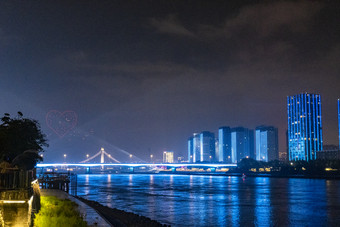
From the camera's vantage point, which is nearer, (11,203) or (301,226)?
(11,203)

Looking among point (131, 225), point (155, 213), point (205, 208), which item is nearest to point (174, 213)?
point (155, 213)

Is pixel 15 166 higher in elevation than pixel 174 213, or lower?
higher

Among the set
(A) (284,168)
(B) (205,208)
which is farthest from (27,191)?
(A) (284,168)

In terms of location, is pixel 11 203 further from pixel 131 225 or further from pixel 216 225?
pixel 216 225

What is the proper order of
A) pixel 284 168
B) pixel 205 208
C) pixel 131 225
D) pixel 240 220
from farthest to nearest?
pixel 284 168, pixel 205 208, pixel 240 220, pixel 131 225

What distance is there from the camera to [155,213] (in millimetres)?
43281

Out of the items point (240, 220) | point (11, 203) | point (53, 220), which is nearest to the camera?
point (11, 203)

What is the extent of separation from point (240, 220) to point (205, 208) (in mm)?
10777

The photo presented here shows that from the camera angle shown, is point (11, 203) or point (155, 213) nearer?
point (11, 203)

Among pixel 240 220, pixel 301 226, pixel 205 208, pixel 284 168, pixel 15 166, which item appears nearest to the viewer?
pixel 15 166

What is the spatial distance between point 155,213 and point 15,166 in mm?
30805

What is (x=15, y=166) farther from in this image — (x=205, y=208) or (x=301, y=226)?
(x=205, y=208)

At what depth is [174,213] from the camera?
4344 centimetres

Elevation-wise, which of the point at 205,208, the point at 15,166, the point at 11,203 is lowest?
the point at 205,208
